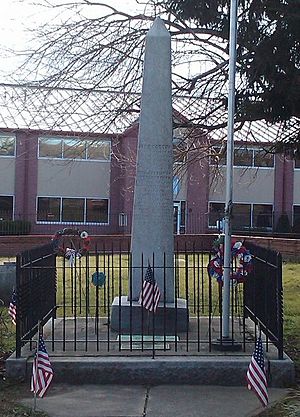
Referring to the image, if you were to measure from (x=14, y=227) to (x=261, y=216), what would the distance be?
1429 cm

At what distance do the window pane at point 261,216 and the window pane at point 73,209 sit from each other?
9.89 meters

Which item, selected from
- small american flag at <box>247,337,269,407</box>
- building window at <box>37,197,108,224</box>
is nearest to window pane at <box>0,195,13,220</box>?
building window at <box>37,197,108,224</box>

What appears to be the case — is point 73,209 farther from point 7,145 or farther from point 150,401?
point 150,401

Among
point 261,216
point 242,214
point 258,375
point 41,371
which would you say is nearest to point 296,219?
point 261,216

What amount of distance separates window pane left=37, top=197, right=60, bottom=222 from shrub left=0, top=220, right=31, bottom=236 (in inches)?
94.5

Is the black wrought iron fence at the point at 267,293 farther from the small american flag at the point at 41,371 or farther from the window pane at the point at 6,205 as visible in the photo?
the window pane at the point at 6,205

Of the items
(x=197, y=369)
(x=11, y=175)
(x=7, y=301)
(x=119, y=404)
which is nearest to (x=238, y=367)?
(x=197, y=369)

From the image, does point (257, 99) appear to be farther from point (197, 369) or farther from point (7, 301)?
point (197, 369)

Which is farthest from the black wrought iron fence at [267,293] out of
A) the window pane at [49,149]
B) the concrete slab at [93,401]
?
the window pane at [49,149]

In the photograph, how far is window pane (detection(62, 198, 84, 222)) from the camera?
36812 millimetres

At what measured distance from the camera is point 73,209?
1458 inches

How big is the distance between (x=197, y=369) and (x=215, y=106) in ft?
35.0

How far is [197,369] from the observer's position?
739cm

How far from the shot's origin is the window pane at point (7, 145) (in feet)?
117
